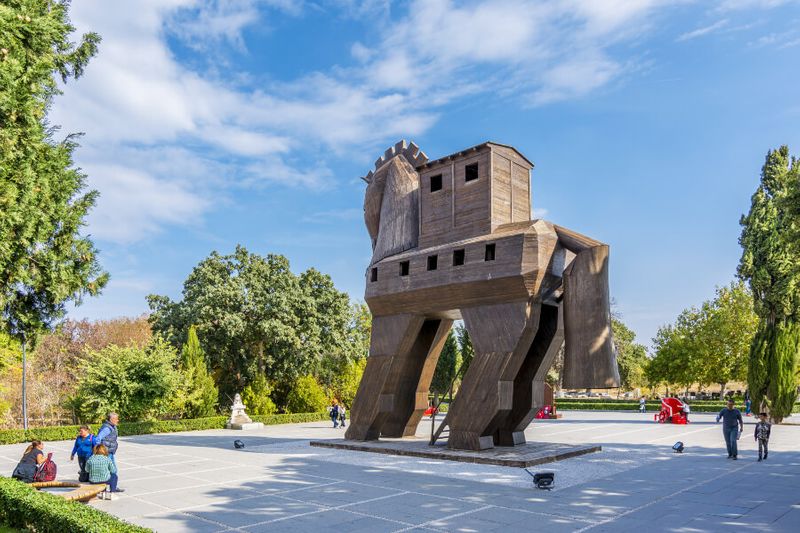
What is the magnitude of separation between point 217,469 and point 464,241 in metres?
9.67

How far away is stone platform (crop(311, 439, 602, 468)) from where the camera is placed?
16.0 m

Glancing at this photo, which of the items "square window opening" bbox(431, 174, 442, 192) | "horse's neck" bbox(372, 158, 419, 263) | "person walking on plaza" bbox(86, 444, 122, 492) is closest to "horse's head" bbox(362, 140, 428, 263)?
"horse's neck" bbox(372, 158, 419, 263)

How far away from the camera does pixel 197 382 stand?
33219 mm

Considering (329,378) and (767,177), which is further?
(329,378)

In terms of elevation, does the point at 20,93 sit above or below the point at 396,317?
above

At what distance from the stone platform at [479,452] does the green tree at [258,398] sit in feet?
51.6

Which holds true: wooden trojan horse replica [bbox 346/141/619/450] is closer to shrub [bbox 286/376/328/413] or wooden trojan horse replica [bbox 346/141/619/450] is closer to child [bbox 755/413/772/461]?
child [bbox 755/413/772/461]

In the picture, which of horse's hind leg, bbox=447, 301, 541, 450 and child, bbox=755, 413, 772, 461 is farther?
child, bbox=755, 413, 772, 461

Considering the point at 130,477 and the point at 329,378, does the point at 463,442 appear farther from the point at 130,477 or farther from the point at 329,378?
the point at 329,378

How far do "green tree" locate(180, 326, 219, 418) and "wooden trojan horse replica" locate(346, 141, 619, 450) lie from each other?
1562 centimetres

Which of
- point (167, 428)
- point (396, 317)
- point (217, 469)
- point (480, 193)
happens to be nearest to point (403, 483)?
point (217, 469)

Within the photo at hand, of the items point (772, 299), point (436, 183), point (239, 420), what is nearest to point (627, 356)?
point (772, 299)

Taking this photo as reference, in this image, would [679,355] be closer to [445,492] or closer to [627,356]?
[627,356]

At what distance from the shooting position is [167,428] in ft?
97.9
